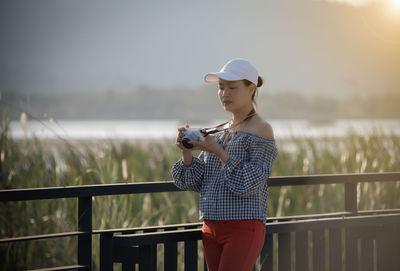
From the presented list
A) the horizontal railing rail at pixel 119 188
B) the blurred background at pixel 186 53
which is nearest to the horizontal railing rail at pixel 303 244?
the horizontal railing rail at pixel 119 188

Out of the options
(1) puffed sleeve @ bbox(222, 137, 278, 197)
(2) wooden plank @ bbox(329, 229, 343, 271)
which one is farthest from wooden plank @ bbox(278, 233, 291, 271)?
(1) puffed sleeve @ bbox(222, 137, 278, 197)

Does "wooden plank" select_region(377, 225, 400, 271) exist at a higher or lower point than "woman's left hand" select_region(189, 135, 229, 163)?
lower

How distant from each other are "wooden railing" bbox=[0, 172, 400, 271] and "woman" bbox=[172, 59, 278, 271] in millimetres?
200

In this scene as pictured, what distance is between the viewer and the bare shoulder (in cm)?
239

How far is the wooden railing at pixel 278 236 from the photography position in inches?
96.7

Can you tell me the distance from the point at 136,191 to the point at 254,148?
1.72 ft

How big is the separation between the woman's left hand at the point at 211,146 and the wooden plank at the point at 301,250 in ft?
2.51

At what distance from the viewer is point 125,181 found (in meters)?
3.84

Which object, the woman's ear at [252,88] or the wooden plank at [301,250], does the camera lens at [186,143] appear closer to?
the woman's ear at [252,88]

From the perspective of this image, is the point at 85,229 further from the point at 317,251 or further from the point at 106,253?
the point at 317,251

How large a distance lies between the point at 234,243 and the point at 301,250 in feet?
2.20

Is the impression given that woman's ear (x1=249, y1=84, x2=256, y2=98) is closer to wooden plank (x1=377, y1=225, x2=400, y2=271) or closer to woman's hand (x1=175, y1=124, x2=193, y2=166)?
woman's hand (x1=175, y1=124, x2=193, y2=166)

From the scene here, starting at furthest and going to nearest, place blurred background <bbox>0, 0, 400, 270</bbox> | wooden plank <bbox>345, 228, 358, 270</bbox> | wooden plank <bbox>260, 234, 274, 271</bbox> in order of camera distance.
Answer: blurred background <bbox>0, 0, 400, 270</bbox> < wooden plank <bbox>345, 228, 358, 270</bbox> < wooden plank <bbox>260, 234, 274, 271</bbox>

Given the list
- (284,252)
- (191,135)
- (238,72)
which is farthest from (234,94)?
(284,252)
